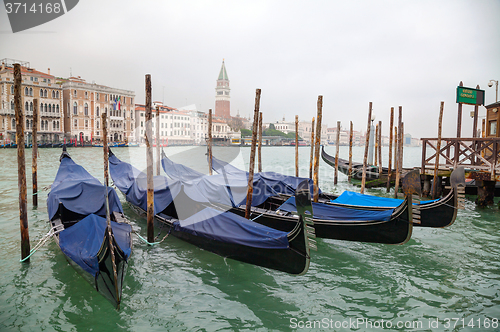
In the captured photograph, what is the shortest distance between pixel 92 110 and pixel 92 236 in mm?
36812

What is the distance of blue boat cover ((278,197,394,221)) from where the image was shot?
4.45m

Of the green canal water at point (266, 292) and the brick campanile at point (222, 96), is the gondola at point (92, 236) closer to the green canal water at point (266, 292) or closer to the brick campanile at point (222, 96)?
the green canal water at point (266, 292)

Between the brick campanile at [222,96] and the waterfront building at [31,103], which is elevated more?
the brick campanile at [222,96]

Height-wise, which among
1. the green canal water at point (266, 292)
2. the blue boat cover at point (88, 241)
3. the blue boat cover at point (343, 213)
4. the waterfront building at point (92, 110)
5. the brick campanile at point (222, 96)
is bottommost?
the green canal water at point (266, 292)

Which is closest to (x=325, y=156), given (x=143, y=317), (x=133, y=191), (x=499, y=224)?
(x=499, y=224)

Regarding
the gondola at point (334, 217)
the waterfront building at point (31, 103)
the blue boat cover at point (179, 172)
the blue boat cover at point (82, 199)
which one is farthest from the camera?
the waterfront building at point (31, 103)

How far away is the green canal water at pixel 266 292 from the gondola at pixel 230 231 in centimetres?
25

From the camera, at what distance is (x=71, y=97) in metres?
34.0

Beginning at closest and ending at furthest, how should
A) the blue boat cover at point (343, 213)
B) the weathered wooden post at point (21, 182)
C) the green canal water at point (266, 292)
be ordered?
the green canal water at point (266, 292)
the weathered wooden post at point (21, 182)
the blue boat cover at point (343, 213)

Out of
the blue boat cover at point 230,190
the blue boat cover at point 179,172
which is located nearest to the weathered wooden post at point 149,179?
the blue boat cover at point 230,190

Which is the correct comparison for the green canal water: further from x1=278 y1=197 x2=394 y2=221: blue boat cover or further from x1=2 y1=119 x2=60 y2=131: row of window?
x1=2 y1=119 x2=60 y2=131: row of window

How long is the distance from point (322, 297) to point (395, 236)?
Result: 1.57 m

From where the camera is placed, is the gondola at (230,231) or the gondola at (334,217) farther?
the gondola at (334,217)

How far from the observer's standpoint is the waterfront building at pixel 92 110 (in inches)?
1357
